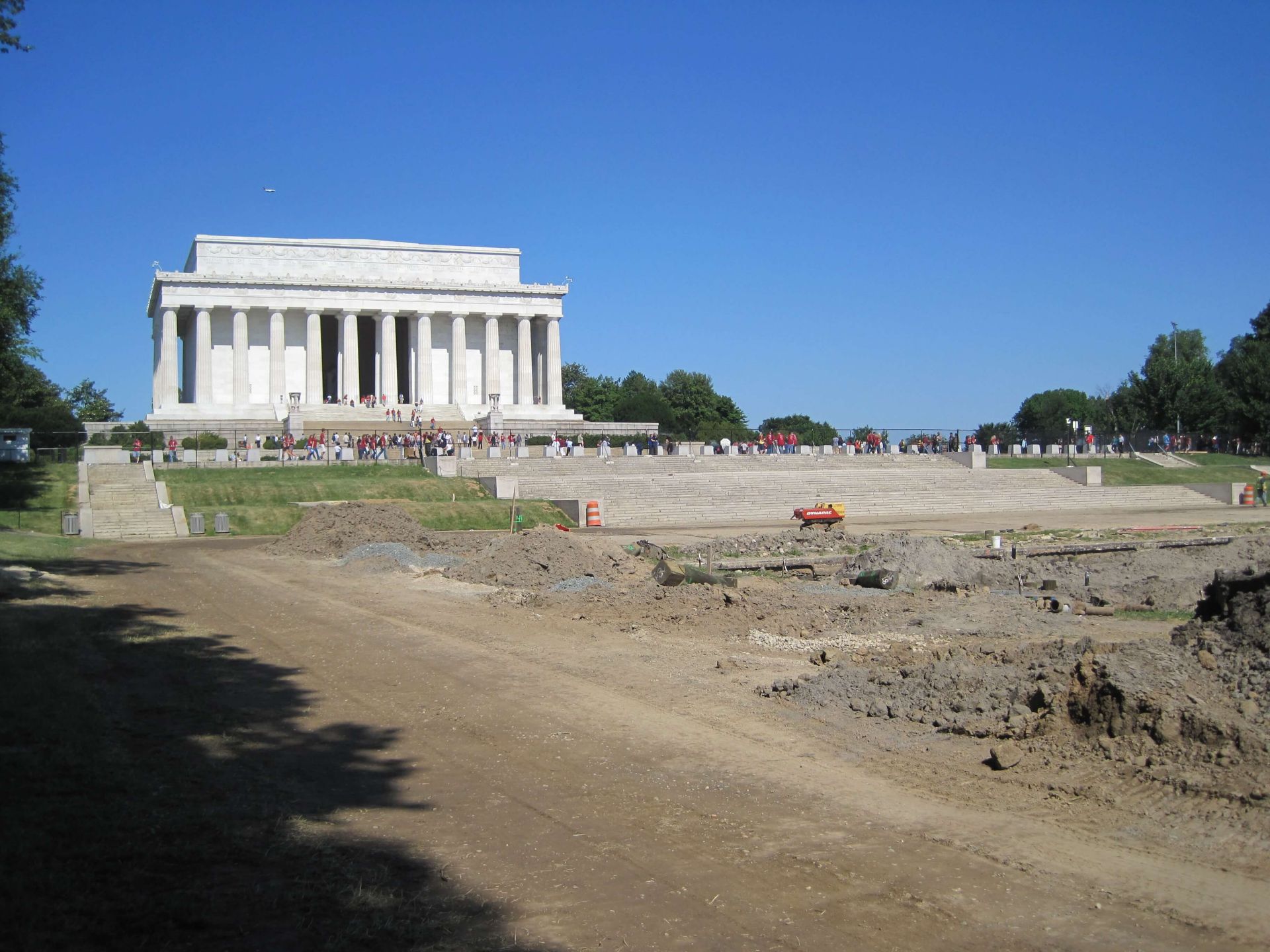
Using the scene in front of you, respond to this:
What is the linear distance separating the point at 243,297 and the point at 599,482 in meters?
39.6

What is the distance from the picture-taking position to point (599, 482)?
47.1 metres

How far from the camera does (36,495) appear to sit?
38531 millimetres

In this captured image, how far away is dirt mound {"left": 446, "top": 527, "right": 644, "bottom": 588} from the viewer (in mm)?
22609

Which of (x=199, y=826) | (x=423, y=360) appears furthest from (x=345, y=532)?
(x=423, y=360)

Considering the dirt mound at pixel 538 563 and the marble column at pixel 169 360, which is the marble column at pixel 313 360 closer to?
the marble column at pixel 169 360

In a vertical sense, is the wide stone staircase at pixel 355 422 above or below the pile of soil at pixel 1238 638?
above

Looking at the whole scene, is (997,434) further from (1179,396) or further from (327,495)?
(327,495)

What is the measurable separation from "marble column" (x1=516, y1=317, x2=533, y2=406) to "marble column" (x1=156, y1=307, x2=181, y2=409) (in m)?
23.6

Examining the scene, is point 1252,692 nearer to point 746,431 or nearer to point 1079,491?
point 1079,491

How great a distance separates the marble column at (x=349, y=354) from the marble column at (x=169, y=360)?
11037 millimetres

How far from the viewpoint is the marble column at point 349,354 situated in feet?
249

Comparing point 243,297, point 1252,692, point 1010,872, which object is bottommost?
point 1010,872

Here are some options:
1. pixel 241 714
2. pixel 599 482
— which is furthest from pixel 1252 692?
pixel 599 482

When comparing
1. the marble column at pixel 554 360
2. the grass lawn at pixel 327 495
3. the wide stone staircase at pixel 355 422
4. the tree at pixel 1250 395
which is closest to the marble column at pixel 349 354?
the wide stone staircase at pixel 355 422
